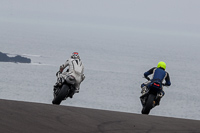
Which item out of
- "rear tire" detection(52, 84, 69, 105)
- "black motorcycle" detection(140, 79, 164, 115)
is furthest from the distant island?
"black motorcycle" detection(140, 79, 164, 115)

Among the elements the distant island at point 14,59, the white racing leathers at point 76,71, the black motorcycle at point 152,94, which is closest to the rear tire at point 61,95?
the white racing leathers at point 76,71

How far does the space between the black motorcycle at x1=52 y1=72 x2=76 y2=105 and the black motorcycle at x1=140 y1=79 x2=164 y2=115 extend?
2.03 m

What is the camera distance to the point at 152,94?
36.7 ft

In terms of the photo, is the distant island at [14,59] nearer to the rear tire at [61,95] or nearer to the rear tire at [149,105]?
the rear tire at [61,95]

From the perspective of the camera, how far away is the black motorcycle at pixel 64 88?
1090 cm

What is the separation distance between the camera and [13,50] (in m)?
174

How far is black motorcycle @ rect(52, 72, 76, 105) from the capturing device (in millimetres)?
10900

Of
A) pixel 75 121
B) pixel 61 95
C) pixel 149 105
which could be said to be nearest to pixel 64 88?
pixel 61 95

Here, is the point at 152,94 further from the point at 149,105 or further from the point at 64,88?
the point at 64,88

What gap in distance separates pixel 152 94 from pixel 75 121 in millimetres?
5202

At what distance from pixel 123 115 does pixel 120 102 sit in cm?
8373

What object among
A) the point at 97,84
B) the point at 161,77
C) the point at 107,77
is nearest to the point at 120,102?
the point at 97,84

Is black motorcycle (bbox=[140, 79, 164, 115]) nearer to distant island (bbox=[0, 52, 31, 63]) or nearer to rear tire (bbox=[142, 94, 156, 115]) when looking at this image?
rear tire (bbox=[142, 94, 156, 115])

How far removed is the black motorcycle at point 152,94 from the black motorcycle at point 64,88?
2034mm
